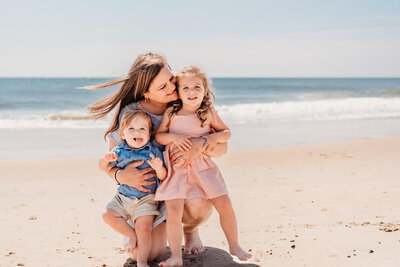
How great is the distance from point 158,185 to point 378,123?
12.9 meters

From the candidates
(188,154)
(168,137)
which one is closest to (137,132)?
(168,137)

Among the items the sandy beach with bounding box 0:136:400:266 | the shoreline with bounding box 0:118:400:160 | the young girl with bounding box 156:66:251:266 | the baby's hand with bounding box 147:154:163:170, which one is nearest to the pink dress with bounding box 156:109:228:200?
the young girl with bounding box 156:66:251:266

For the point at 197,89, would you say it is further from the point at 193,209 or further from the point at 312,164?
the point at 312,164

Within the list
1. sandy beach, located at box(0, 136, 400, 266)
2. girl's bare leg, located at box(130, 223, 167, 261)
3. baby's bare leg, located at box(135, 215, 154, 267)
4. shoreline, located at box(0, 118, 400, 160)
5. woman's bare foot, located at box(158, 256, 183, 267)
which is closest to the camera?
woman's bare foot, located at box(158, 256, 183, 267)

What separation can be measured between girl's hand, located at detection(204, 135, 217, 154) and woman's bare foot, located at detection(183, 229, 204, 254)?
77cm

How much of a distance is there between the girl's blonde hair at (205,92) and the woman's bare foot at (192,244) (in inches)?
38.1

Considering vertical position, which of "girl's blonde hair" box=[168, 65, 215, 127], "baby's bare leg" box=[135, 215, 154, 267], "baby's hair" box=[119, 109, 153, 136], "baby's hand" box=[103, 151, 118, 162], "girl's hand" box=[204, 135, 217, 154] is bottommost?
"baby's bare leg" box=[135, 215, 154, 267]

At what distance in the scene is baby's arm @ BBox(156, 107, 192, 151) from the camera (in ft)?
11.6

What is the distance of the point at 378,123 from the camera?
49.0 feet

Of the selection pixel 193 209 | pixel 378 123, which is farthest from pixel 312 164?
pixel 378 123

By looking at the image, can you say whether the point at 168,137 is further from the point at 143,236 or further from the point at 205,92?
the point at 143,236

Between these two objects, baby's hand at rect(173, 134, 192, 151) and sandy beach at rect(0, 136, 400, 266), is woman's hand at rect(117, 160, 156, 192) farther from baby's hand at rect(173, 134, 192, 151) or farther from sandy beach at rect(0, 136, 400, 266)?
sandy beach at rect(0, 136, 400, 266)

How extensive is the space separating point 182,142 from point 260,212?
210 cm

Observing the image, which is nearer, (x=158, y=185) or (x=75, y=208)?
(x=158, y=185)
